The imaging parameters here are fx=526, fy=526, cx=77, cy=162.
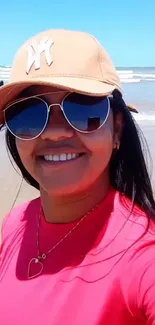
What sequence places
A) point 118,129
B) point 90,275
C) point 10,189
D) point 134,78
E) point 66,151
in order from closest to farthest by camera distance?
point 90,275 → point 66,151 → point 118,129 → point 10,189 → point 134,78

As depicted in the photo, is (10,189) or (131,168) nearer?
(131,168)

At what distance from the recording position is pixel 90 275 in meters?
1.35

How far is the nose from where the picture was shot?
4.72ft

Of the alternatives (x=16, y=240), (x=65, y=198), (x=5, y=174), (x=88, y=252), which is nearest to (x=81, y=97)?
(x=65, y=198)

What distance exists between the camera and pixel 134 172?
167 centimetres

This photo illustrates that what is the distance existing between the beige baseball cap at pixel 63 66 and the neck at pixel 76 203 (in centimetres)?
31

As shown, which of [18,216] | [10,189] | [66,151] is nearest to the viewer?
[66,151]


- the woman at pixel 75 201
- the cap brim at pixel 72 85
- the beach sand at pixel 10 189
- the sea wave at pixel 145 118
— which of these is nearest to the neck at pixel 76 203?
the woman at pixel 75 201

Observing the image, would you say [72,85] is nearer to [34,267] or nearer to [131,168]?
[131,168]

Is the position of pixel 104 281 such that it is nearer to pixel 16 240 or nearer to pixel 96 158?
pixel 96 158

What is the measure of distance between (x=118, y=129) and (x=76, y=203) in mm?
262

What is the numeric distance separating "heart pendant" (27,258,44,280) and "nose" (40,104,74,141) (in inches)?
14.3

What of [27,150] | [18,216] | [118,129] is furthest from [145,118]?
[27,150]

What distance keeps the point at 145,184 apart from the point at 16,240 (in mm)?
450
